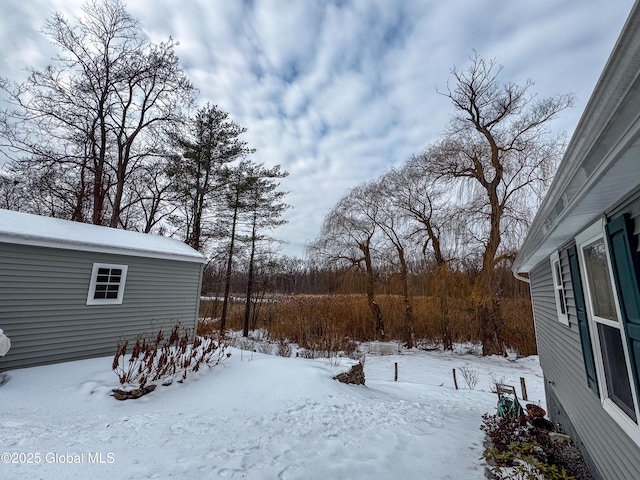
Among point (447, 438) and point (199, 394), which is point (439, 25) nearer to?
point (447, 438)

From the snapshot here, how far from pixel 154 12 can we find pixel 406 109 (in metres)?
6.07

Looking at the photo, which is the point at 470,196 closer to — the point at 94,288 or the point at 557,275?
the point at 557,275

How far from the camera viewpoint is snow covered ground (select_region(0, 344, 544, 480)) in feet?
8.47

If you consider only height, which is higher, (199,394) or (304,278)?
(304,278)

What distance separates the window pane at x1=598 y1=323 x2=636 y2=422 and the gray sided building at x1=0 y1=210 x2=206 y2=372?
7.39 m

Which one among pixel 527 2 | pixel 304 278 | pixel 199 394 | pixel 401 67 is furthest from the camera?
pixel 304 278

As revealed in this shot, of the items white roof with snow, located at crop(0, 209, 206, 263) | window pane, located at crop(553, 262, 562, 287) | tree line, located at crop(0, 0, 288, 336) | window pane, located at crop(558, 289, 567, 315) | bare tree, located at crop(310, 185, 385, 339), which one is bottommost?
window pane, located at crop(558, 289, 567, 315)

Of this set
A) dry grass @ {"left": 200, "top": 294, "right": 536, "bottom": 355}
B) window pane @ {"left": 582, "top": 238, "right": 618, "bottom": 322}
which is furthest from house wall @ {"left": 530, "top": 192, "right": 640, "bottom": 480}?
dry grass @ {"left": 200, "top": 294, "right": 536, "bottom": 355}

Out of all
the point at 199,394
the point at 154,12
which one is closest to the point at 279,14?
the point at 154,12

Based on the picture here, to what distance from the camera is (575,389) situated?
9.47ft

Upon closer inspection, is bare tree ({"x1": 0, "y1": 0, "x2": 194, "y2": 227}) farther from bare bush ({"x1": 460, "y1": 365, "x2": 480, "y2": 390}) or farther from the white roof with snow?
bare bush ({"x1": 460, "y1": 365, "x2": 480, "y2": 390})

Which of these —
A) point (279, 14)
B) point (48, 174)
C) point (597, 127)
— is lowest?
point (597, 127)

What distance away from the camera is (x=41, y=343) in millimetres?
4902

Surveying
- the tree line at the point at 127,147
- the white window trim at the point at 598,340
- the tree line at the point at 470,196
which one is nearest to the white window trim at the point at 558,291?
the white window trim at the point at 598,340
